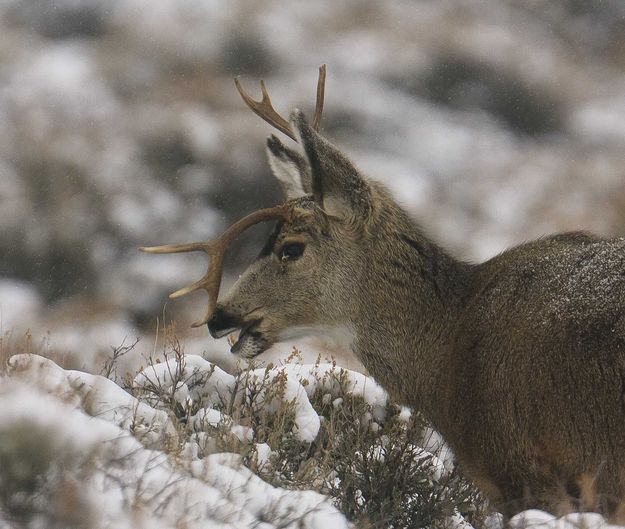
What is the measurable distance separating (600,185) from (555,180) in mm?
1452

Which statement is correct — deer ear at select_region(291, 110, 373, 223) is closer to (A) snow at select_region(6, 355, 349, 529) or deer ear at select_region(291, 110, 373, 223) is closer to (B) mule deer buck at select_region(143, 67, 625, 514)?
(B) mule deer buck at select_region(143, 67, 625, 514)

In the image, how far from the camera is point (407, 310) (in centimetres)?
555

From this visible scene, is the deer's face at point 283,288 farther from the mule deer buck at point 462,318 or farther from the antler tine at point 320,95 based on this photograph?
the antler tine at point 320,95

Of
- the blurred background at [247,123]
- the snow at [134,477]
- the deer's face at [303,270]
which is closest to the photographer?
the snow at [134,477]

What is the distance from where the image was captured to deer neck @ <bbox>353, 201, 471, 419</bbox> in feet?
17.9

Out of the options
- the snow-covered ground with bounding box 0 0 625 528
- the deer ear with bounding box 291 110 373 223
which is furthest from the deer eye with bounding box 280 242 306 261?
the snow-covered ground with bounding box 0 0 625 528

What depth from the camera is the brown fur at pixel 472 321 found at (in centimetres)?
470

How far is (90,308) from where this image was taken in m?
19.0

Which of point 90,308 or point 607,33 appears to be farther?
point 607,33

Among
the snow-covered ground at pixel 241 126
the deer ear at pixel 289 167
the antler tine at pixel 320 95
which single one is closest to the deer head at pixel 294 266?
the deer ear at pixel 289 167

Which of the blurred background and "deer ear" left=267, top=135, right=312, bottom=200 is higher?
the blurred background

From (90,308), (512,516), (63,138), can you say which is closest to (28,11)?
(63,138)

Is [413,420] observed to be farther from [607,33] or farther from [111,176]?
[607,33]

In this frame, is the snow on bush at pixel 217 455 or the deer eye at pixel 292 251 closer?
the snow on bush at pixel 217 455
